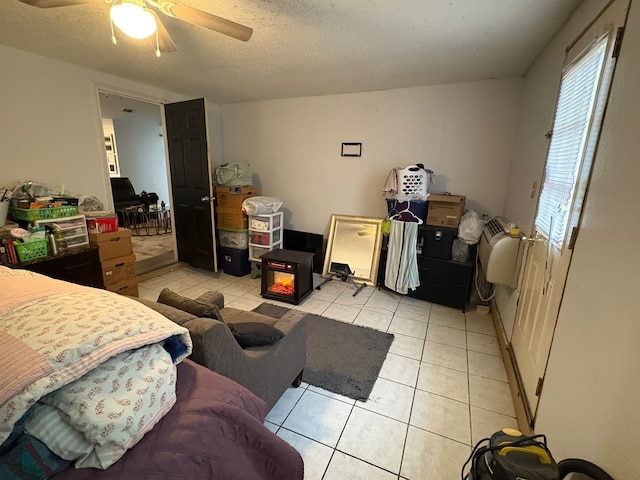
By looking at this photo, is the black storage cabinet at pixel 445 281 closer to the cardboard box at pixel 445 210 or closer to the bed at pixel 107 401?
the cardboard box at pixel 445 210

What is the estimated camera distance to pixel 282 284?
3.27m

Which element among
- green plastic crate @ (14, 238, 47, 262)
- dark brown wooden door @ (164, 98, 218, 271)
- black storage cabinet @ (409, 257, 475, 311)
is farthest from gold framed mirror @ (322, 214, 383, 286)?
green plastic crate @ (14, 238, 47, 262)

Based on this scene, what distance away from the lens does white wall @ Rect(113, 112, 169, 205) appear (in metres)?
6.46

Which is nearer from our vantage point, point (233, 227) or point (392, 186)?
point (392, 186)

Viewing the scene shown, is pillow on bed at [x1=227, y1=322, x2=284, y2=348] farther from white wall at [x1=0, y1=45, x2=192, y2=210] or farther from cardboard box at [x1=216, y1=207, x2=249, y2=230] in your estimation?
white wall at [x1=0, y1=45, x2=192, y2=210]

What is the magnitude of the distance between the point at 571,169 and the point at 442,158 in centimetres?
198

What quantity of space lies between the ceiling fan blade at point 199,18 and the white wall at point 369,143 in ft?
7.63

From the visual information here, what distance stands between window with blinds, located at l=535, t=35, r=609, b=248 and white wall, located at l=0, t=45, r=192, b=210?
4.11m

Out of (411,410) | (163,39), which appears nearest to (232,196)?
(163,39)

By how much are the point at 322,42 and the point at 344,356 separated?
7.99ft

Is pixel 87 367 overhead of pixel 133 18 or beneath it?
beneath

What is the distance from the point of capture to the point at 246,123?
171 inches

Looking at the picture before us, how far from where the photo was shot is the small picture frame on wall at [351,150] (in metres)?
3.73

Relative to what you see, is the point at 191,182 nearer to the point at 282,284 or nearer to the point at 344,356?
the point at 282,284
